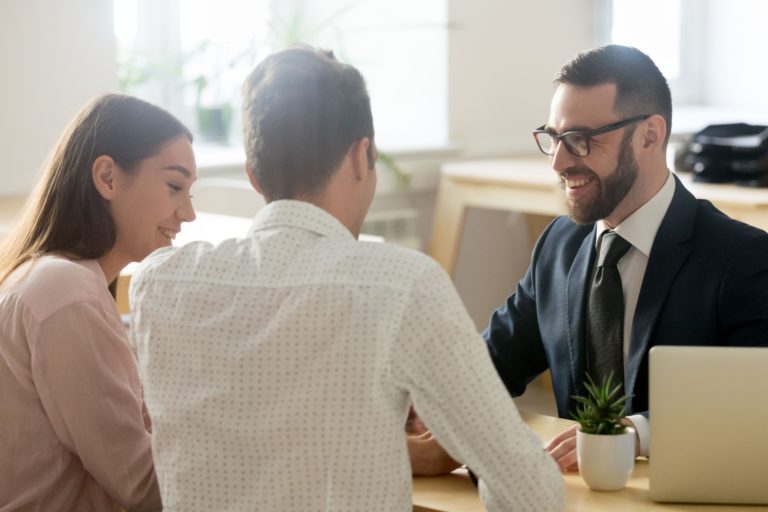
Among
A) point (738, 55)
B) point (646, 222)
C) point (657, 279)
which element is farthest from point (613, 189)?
point (738, 55)

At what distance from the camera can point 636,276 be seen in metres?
2.12


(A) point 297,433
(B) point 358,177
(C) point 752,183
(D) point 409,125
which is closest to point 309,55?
(B) point 358,177

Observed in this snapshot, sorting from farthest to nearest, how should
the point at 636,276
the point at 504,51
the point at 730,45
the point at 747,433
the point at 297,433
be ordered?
the point at 730,45
the point at 504,51
the point at 636,276
the point at 747,433
the point at 297,433

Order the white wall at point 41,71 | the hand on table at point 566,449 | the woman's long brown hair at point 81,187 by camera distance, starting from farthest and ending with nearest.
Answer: the white wall at point 41,71 < the woman's long brown hair at point 81,187 < the hand on table at point 566,449

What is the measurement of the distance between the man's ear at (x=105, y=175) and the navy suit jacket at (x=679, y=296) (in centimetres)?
83

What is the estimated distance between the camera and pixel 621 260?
7.06ft

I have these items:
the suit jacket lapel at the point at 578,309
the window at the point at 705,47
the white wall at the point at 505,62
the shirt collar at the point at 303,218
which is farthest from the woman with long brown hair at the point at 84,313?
the window at the point at 705,47

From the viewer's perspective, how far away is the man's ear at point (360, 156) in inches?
55.1

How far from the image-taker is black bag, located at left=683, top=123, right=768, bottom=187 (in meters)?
3.75

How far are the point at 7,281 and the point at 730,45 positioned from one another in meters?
4.68

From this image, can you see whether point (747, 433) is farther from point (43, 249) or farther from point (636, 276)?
point (43, 249)

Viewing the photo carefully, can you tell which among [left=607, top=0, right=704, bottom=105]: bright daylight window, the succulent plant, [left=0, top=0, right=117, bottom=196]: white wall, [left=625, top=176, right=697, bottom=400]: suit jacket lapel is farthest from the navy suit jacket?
[left=607, top=0, right=704, bottom=105]: bright daylight window

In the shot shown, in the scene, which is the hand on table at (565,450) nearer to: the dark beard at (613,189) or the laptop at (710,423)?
the laptop at (710,423)

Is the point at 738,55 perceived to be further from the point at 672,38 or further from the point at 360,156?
the point at 360,156
